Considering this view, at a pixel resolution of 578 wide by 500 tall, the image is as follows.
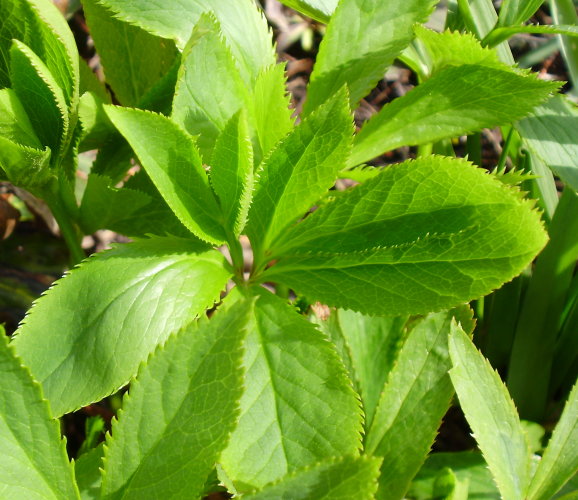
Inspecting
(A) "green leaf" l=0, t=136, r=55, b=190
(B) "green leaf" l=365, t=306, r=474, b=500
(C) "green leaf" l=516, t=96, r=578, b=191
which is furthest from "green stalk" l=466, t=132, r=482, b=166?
(A) "green leaf" l=0, t=136, r=55, b=190

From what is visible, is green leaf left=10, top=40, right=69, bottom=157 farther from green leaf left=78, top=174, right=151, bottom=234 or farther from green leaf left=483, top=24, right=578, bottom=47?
green leaf left=483, top=24, right=578, bottom=47

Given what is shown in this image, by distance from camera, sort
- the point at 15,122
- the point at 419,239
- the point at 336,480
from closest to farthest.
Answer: the point at 336,480 → the point at 419,239 → the point at 15,122

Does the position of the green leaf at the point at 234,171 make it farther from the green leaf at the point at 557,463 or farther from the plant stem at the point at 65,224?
the green leaf at the point at 557,463

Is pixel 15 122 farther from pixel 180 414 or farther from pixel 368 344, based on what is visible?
pixel 368 344

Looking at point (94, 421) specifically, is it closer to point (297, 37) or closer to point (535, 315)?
point (535, 315)

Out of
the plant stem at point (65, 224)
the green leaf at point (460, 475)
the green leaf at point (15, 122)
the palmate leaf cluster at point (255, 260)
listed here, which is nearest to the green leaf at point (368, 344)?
the palmate leaf cluster at point (255, 260)

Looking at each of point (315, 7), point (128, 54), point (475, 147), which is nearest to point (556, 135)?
point (475, 147)
